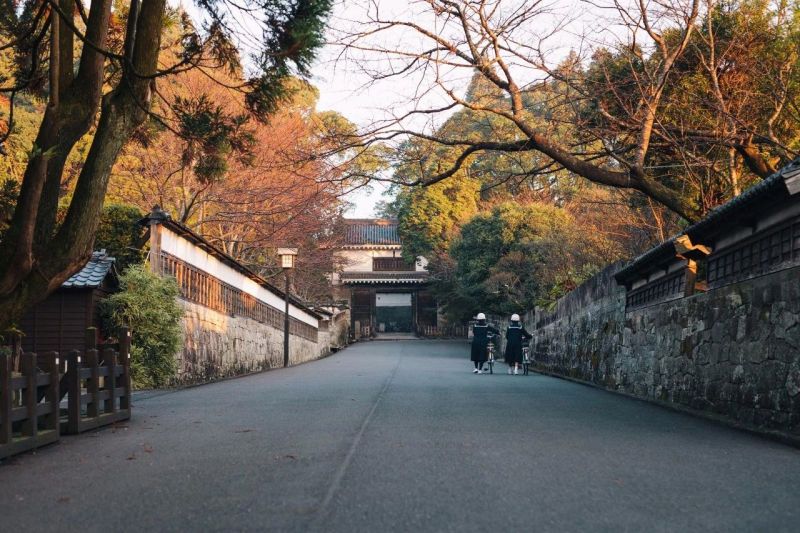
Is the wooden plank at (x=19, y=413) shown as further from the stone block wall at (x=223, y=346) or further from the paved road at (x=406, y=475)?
the stone block wall at (x=223, y=346)

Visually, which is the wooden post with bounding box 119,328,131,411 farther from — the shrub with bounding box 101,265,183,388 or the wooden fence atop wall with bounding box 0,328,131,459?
the shrub with bounding box 101,265,183,388

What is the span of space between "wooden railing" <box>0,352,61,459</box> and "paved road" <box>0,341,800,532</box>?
264mm

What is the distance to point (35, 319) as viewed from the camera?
57.7 feet

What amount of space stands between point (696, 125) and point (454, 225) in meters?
39.2

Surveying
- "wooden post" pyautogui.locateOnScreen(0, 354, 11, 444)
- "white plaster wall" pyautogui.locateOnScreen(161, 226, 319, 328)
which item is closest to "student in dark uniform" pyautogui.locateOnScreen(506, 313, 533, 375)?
"white plaster wall" pyautogui.locateOnScreen(161, 226, 319, 328)

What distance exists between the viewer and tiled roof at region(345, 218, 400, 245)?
63000 mm

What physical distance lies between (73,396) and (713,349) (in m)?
8.42

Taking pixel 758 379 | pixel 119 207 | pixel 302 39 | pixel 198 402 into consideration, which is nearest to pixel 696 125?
pixel 758 379

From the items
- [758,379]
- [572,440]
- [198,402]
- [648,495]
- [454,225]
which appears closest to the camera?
[648,495]

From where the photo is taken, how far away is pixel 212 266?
2455cm

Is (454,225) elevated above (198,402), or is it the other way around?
(454,225)

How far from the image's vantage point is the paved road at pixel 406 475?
5.11m

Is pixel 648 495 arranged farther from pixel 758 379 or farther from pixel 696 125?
pixel 696 125

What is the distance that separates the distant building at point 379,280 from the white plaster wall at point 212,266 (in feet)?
75.8
